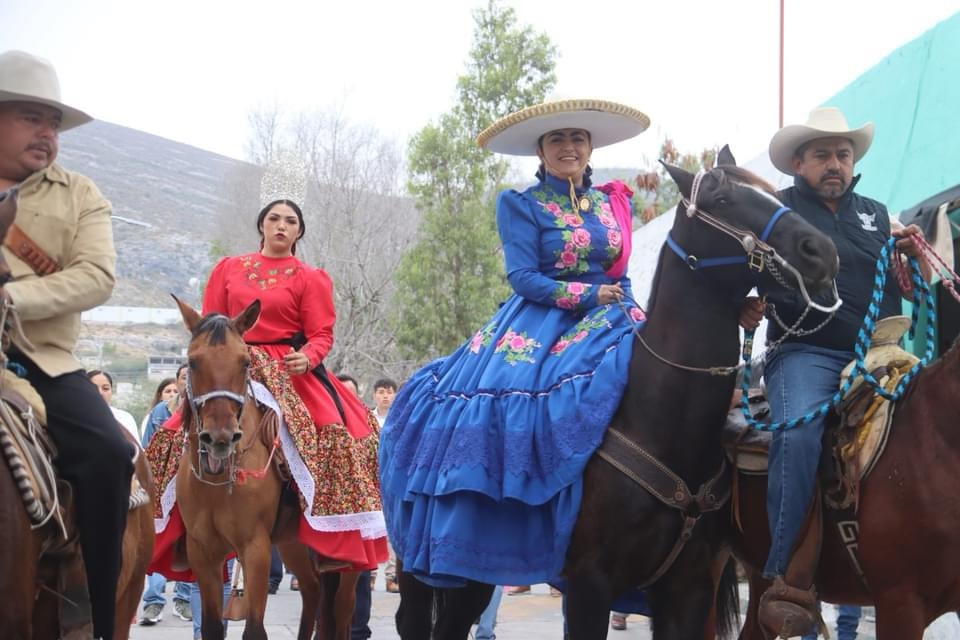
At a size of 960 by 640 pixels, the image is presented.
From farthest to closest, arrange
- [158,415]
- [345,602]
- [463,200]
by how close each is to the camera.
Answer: [463,200] → [158,415] → [345,602]

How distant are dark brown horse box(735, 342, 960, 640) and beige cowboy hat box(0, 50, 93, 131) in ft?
12.3

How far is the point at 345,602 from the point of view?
7.59 metres

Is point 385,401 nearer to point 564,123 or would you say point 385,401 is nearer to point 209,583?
point 209,583

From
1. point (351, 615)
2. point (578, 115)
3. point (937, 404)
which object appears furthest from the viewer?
point (351, 615)

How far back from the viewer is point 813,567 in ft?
15.5

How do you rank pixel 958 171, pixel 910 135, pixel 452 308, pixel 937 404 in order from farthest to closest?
pixel 452 308, pixel 910 135, pixel 958 171, pixel 937 404

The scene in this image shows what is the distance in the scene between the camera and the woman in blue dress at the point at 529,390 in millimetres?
4711

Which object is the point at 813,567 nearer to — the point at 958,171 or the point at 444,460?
the point at 444,460

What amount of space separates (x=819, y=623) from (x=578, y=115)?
8.81ft

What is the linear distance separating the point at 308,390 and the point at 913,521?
14.3 ft

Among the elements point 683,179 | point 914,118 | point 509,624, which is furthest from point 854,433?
point 509,624

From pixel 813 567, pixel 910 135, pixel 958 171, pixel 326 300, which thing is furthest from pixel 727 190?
pixel 910 135

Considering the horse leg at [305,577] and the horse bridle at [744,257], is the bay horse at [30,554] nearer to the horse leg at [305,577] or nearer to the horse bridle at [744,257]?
the horse bridle at [744,257]

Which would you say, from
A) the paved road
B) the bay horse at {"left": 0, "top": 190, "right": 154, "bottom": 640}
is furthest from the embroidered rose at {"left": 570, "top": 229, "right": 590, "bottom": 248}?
the paved road
